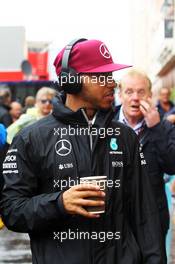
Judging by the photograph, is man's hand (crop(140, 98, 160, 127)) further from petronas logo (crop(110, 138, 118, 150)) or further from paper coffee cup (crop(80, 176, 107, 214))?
paper coffee cup (crop(80, 176, 107, 214))

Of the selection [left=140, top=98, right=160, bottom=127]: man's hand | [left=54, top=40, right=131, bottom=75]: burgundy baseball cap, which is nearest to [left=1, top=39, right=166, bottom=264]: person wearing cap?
[left=54, top=40, right=131, bottom=75]: burgundy baseball cap

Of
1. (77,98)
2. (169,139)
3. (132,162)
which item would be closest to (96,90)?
(77,98)

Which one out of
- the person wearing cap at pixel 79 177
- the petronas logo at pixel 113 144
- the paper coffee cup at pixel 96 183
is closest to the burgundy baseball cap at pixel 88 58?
the person wearing cap at pixel 79 177

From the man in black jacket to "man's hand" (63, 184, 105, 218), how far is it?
1.65m

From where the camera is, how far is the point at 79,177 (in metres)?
3.30

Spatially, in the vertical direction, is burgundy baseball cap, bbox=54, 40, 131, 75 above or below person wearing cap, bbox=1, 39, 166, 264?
above

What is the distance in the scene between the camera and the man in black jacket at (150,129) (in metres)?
4.88

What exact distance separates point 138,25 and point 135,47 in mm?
2424

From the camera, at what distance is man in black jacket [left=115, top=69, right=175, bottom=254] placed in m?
4.88

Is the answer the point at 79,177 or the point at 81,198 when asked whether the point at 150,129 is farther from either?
the point at 81,198

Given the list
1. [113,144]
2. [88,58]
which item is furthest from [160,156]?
[88,58]

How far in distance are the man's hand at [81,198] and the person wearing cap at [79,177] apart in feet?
0.04

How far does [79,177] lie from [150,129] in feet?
5.71

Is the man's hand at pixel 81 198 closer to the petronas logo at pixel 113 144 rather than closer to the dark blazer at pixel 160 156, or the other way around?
the petronas logo at pixel 113 144
